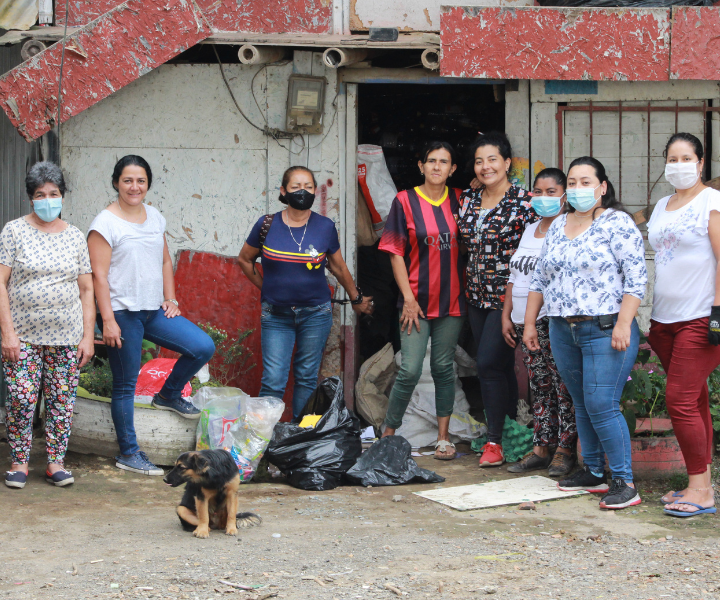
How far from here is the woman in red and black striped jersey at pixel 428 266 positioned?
5535 millimetres

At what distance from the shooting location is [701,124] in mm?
6215

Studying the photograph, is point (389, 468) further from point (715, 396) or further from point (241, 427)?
point (715, 396)

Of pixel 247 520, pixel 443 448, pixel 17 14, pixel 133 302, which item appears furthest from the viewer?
Answer: pixel 17 14

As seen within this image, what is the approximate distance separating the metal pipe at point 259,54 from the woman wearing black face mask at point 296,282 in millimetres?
921

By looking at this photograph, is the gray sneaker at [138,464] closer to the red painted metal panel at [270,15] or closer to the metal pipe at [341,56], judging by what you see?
the metal pipe at [341,56]

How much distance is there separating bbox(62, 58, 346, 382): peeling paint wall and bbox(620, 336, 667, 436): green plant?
2271 millimetres

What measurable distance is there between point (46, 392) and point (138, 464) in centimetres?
75

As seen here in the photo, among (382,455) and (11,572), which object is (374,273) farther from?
(11,572)

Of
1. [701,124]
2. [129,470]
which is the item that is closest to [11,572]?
[129,470]

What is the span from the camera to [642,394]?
511cm

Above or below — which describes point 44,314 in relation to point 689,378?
above

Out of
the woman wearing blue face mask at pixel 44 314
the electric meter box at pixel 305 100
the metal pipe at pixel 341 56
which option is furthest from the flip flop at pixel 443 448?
the metal pipe at pixel 341 56

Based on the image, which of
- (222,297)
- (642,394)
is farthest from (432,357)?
(222,297)

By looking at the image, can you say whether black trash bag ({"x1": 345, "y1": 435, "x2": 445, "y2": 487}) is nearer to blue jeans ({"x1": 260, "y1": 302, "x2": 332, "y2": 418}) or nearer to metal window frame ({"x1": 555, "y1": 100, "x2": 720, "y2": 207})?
blue jeans ({"x1": 260, "y1": 302, "x2": 332, "y2": 418})
